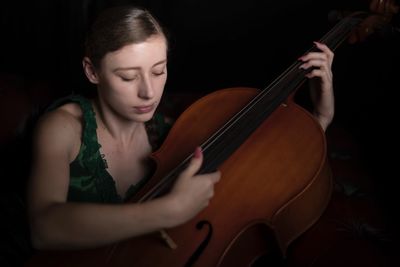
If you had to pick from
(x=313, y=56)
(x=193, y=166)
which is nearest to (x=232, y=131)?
(x=193, y=166)

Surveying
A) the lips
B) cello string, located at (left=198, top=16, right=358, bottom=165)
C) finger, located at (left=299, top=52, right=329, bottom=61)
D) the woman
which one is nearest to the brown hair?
the woman

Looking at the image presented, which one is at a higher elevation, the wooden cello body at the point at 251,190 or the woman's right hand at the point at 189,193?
the woman's right hand at the point at 189,193

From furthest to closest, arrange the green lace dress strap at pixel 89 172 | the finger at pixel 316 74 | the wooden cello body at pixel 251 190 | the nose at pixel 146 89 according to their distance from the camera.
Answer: the finger at pixel 316 74 < the green lace dress strap at pixel 89 172 < the nose at pixel 146 89 < the wooden cello body at pixel 251 190

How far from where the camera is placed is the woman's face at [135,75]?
2.78 ft

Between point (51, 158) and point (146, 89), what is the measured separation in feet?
0.79

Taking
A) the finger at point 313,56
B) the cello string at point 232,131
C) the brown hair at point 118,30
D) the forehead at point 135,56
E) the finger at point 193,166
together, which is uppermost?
the brown hair at point 118,30

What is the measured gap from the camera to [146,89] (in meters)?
0.86

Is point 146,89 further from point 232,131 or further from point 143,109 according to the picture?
point 232,131

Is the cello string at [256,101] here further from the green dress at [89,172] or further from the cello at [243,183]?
the green dress at [89,172]

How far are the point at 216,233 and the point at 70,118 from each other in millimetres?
459

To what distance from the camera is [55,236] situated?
680 mm

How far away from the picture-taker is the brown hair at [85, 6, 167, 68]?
85cm

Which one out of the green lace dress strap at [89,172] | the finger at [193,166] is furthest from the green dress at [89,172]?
the finger at [193,166]

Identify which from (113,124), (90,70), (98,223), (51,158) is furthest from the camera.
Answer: (113,124)
